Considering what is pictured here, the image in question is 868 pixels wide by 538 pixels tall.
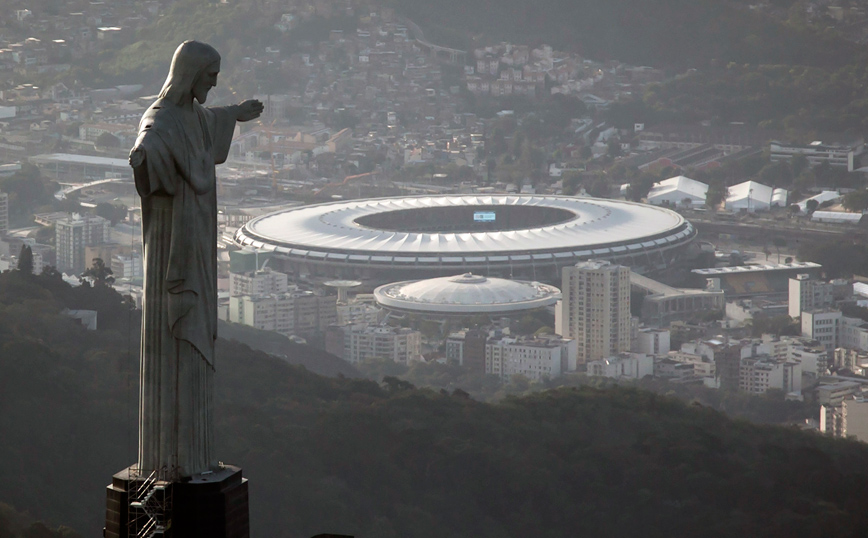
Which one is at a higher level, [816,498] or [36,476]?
[36,476]

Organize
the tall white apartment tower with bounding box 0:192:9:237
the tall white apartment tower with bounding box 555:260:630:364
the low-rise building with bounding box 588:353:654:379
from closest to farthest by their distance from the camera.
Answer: the low-rise building with bounding box 588:353:654:379
the tall white apartment tower with bounding box 555:260:630:364
the tall white apartment tower with bounding box 0:192:9:237

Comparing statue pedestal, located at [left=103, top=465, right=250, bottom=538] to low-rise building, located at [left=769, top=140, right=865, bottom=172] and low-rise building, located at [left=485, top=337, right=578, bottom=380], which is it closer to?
low-rise building, located at [left=485, top=337, right=578, bottom=380]

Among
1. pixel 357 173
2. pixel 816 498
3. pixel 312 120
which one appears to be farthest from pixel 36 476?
pixel 312 120

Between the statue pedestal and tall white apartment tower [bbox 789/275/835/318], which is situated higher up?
the statue pedestal

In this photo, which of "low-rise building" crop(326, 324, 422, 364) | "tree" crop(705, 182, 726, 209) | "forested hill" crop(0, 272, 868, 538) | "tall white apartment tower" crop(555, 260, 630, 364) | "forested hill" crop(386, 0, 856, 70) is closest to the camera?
"forested hill" crop(0, 272, 868, 538)

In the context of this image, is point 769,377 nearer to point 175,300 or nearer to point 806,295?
point 806,295

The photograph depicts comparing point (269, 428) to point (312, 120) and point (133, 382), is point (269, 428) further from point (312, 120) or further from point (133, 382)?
point (312, 120)

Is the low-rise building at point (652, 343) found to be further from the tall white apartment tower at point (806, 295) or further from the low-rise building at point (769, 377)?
the tall white apartment tower at point (806, 295)

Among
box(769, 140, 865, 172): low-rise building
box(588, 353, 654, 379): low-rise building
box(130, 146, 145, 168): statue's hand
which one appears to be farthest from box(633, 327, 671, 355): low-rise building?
box(130, 146, 145, 168): statue's hand

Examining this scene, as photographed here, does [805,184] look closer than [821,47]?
Yes
